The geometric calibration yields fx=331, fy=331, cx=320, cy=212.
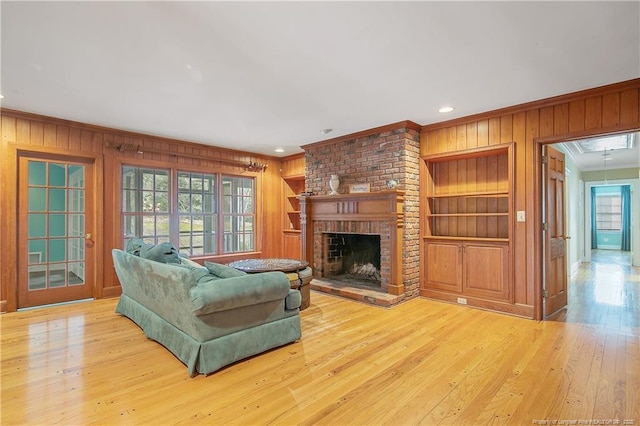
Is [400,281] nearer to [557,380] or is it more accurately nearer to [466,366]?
[466,366]

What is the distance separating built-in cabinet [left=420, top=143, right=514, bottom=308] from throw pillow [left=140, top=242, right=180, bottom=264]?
3.44m

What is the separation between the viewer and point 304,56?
2.76 meters

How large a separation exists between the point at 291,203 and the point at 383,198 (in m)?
2.98

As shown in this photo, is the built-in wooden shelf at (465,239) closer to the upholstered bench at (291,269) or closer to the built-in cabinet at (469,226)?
the built-in cabinet at (469,226)

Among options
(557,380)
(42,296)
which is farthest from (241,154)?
(557,380)

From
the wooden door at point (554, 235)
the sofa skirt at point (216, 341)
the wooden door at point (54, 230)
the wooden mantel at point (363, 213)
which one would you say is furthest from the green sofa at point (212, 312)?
the wooden door at point (554, 235)

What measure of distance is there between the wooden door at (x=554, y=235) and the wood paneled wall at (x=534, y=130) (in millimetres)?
177

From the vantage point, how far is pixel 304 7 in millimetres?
2102

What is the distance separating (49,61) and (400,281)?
453 centimetres

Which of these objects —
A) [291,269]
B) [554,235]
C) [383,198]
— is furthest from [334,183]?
[554,235]

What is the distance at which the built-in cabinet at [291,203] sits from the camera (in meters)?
6.98

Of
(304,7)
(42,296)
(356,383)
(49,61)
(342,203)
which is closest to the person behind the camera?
(304,7)

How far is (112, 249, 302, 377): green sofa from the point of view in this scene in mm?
2549

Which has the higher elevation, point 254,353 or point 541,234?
point 541,234
